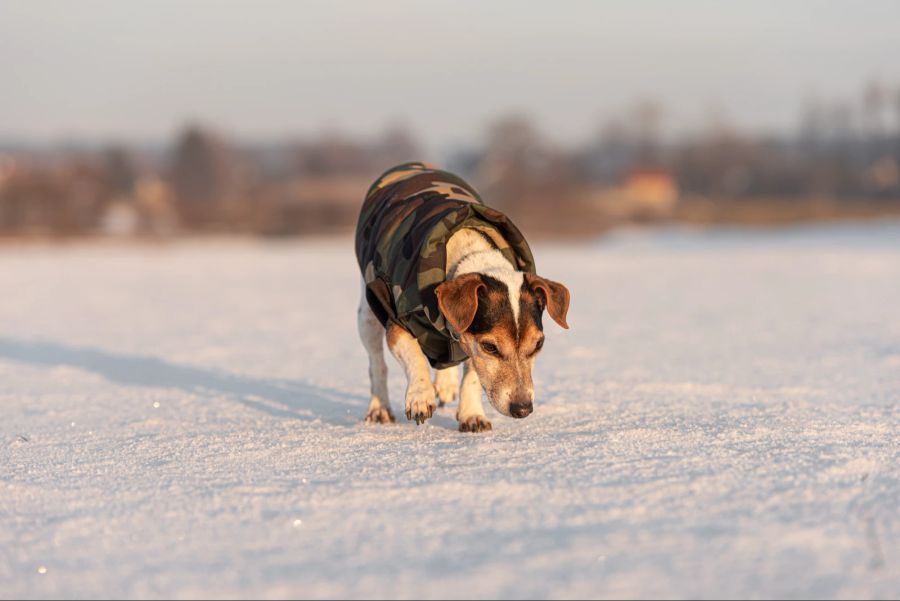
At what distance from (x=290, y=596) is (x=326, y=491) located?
1128 millimetres

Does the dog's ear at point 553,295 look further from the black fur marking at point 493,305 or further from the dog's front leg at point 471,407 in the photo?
the dog's front leg at point 471,407

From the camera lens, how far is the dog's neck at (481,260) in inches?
216

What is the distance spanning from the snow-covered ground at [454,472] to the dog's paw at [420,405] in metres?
0.18

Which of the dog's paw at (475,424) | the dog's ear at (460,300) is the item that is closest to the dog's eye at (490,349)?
the dog's ear at (460,300)

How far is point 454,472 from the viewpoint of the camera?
4.75 m

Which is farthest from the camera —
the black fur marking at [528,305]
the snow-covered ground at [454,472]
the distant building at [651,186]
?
the distant building at [651,186]

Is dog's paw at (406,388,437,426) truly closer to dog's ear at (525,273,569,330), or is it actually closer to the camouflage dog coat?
the camouflage dog coat

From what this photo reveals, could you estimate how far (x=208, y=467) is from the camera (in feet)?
16.8

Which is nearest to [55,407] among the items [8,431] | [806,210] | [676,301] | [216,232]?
[8,431]

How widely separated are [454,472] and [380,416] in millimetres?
1819

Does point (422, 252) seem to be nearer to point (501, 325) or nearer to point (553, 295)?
point (501, 325)

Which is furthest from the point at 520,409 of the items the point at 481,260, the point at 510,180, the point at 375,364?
the point at 510,180

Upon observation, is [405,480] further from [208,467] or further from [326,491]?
[208,467]

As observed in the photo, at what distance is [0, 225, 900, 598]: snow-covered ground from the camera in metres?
3.49
